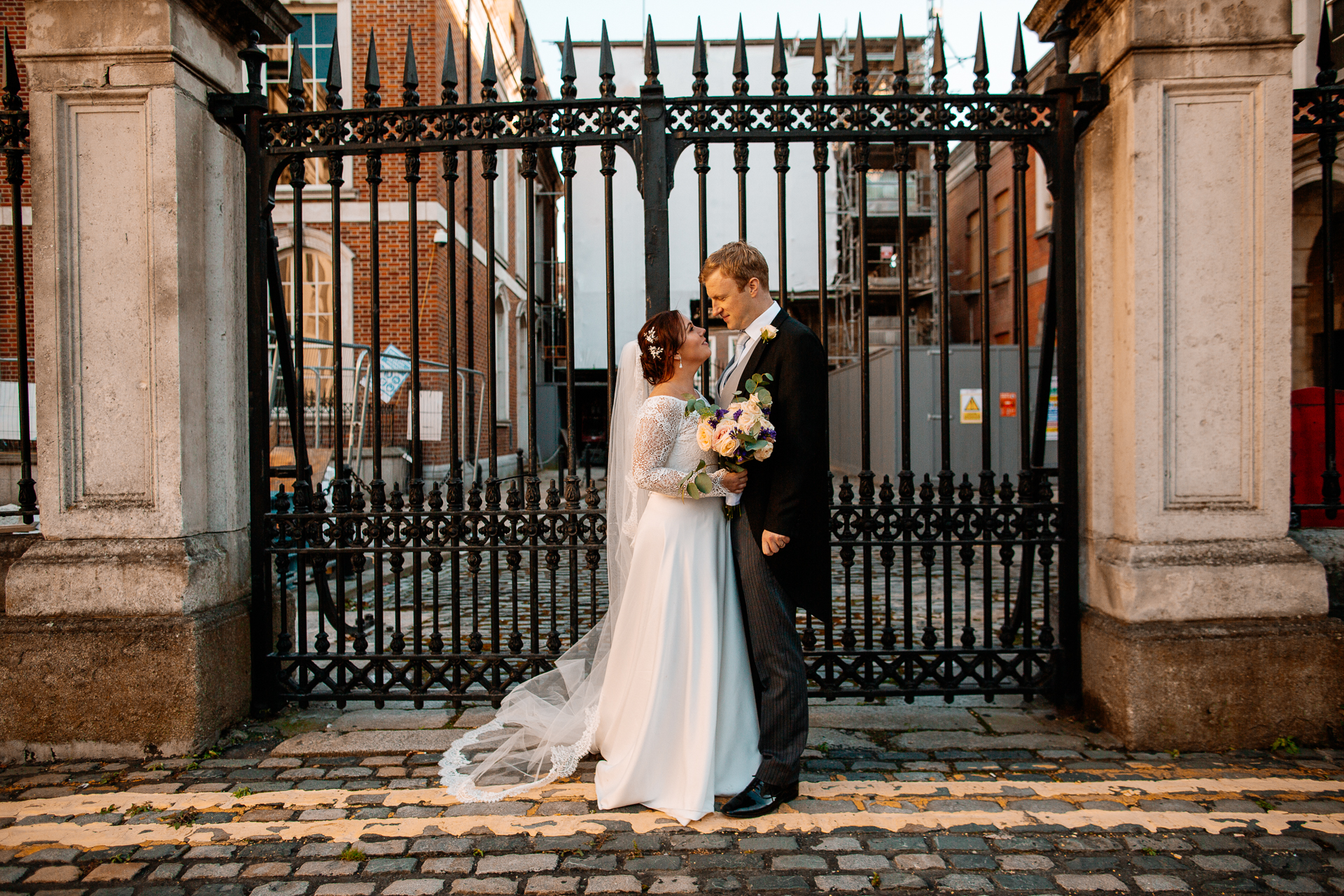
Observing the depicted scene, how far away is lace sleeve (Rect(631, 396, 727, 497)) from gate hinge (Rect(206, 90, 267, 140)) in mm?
2782

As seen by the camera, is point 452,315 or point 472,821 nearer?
point 472,821

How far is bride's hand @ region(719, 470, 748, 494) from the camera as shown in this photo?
3.38m

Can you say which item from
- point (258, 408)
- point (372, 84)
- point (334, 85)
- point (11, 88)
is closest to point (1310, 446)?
point (372, 84)

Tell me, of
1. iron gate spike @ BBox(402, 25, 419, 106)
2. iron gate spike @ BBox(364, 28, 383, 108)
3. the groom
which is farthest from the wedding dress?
iron gate spike @ BBox(364, 28, 383, 108)

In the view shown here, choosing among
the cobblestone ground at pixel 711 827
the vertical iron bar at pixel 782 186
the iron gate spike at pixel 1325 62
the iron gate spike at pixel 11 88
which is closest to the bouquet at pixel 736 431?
the vertical iron bar at pixel 782 186

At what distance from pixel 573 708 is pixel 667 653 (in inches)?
31.0

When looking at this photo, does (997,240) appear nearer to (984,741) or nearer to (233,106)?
(984,741)

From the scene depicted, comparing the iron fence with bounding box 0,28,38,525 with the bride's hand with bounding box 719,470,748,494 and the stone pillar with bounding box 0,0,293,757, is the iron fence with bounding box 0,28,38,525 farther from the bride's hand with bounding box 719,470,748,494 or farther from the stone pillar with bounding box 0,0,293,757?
the bride's hand with bounding box 719,470,748,494

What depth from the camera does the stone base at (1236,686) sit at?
12.6ft

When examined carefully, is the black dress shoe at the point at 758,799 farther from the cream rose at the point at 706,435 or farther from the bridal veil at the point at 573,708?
the cream rose at the point at 706,435

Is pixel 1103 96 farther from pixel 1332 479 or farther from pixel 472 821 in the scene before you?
pixel 472 821

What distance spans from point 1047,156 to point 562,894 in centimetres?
422

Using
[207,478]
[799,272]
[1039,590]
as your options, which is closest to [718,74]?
[799,272]

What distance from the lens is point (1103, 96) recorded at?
13.8 feet
